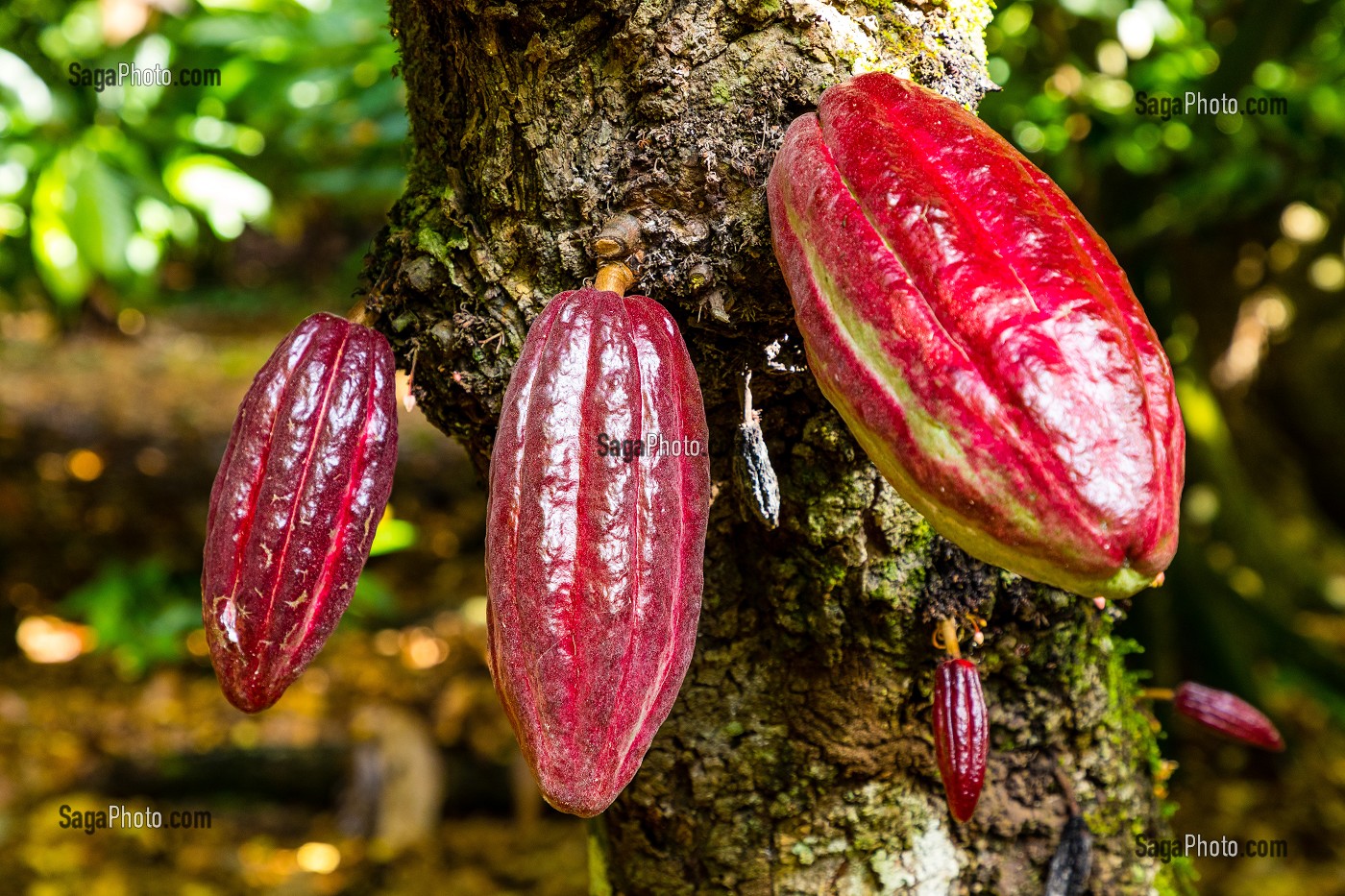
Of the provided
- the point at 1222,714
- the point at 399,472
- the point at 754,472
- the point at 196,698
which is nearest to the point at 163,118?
the point at 399,472

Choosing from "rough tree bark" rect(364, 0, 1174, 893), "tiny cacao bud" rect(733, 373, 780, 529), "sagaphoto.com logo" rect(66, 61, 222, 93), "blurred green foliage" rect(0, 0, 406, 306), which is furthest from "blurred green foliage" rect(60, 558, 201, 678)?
"tiny cacao bud" rect(733, 373, 780, 529)

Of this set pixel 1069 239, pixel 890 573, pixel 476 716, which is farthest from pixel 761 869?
pixel 476 716

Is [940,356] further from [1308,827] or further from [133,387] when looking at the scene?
[133,387]

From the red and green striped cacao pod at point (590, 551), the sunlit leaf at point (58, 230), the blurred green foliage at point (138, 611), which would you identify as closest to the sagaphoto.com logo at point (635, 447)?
the red and green striped cacao pod at point (590, 551)

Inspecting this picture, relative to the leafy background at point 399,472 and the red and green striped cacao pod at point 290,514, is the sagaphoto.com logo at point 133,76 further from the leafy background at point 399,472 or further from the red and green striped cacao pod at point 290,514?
the red and green striped cacao pod at point 290,514

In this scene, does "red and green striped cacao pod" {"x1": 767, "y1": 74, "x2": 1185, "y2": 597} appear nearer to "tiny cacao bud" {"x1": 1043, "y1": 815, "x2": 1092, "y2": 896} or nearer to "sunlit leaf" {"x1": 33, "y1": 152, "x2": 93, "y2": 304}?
"tiny cacao bud" {"x1": 1043, "y1": 815, "x2": 1092, "y2": 896}

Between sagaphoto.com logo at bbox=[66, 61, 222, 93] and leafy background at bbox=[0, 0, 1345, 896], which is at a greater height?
sagaphoto.com logo at bbox=[66, 61, 222, 93]
